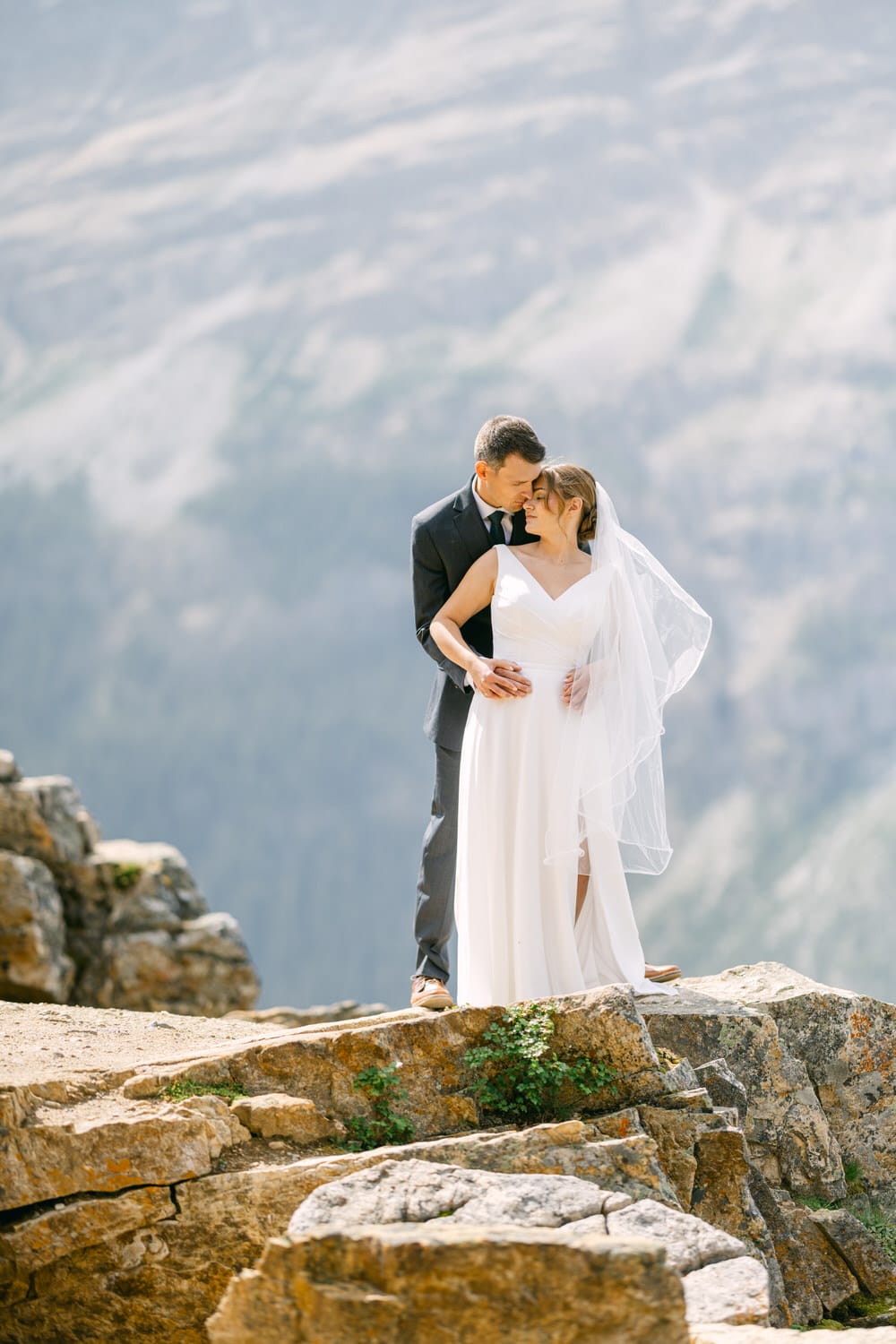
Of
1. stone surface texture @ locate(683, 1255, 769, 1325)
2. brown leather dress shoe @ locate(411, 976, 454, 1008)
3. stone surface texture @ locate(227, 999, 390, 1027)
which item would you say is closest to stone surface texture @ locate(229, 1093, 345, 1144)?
brown leather dress shoe @ locate(411, 976, 454, 1008)

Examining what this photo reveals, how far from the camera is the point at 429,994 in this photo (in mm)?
6965

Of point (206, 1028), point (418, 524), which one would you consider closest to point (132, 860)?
point (206, 1028)

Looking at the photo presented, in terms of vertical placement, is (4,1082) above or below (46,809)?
below

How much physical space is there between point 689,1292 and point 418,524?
4.34 m

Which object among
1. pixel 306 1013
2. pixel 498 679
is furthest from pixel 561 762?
pixel 306 1013

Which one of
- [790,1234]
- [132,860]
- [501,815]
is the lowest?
[790,1234]

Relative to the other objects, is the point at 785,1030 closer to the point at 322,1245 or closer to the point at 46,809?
the point at 322,1245

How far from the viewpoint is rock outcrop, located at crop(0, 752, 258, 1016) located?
20219mm

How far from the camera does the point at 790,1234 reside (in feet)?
22.4

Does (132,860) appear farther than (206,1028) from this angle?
Yes

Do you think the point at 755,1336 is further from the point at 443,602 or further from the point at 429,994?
the point at 443,602

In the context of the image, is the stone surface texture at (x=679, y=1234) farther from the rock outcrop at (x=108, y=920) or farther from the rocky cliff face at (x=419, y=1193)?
the rock outcrop at (x=108, y=920)

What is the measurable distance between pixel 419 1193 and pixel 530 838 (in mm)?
2598

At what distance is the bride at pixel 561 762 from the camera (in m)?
7.21
